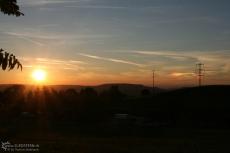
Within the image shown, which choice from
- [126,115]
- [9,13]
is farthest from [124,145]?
[126,115]

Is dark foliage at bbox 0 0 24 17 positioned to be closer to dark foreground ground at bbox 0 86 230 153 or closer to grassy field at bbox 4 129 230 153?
grassy field at bbox 4 129 230 153

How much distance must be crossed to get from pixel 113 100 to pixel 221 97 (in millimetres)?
37735

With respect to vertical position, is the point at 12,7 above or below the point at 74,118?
above

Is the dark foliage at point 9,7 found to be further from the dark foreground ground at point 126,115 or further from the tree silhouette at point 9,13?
the dark foreground ground at point 126,115

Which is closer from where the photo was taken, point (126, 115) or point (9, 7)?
point (9, 7)

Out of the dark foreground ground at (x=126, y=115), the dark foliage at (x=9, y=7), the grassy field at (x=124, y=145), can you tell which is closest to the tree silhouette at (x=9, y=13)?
the dark foliage at (x=9, y=7)

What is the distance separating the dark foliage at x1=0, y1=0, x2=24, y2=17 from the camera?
Result: 13.4 metres

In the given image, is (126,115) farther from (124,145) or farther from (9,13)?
(9,13)

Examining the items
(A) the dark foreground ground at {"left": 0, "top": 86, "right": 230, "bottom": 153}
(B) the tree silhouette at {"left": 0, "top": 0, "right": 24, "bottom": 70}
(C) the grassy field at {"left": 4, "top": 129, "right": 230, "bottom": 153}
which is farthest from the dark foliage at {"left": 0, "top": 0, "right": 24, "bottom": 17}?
(A) the dark foreground ground at {"left": 0, "top": 86, "right": 230, "bottom": 153}

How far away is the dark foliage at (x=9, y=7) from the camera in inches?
527

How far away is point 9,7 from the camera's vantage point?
1361 centimetres

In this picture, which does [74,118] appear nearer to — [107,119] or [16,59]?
[107,119]

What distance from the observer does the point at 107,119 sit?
100375mm

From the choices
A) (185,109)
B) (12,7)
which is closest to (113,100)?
(185,109)
